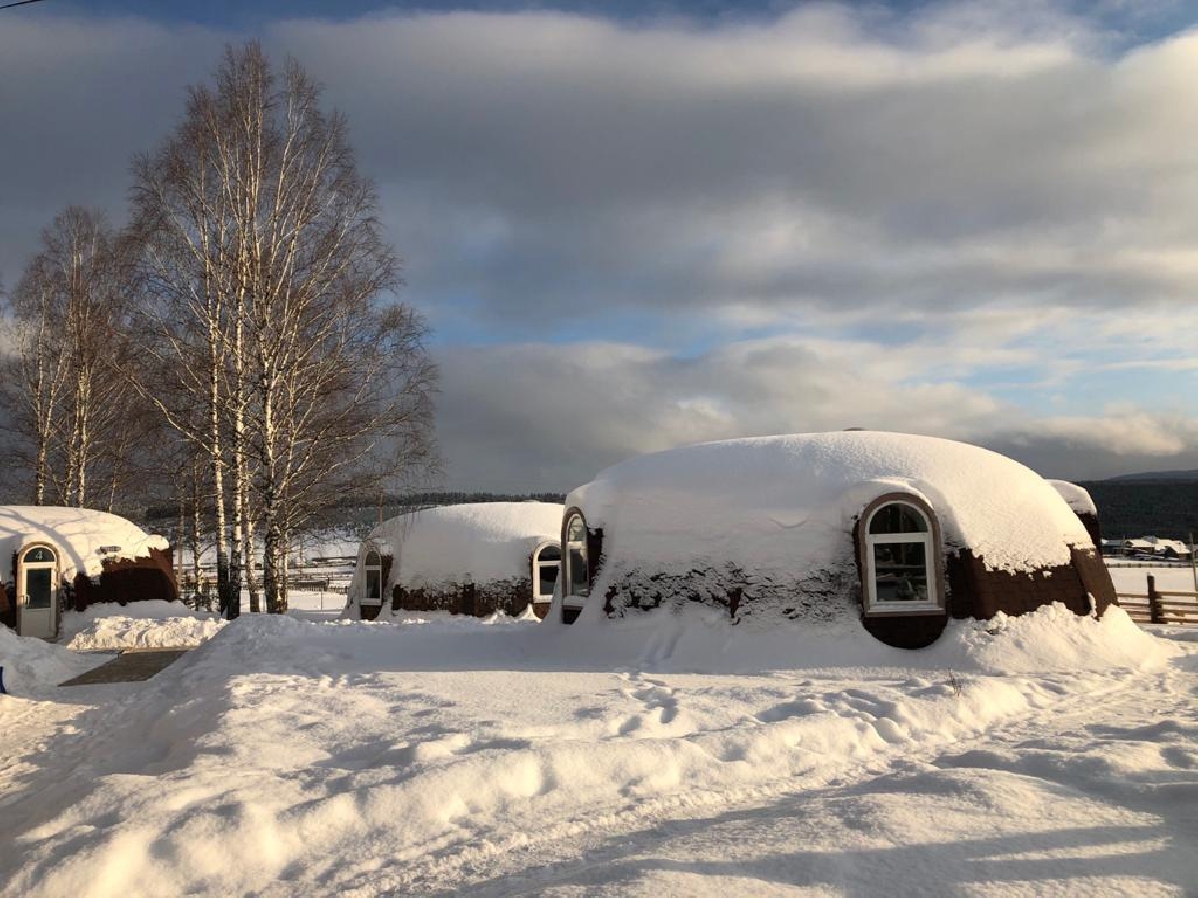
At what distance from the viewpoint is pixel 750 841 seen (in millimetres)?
4148

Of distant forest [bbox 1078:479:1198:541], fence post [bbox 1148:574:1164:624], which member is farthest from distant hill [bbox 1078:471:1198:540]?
fence post [bbox 1148:574:1164:624]

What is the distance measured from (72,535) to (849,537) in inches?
690

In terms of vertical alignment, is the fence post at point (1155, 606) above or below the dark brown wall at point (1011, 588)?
below

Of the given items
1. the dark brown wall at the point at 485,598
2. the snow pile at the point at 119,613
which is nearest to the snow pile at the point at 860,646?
the dark brown wall at the point at 485,598

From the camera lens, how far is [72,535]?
18.8 meters

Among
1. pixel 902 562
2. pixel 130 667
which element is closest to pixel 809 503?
pixel 902 562

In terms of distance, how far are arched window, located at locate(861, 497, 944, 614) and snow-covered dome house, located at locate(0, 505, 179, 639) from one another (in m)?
17.1

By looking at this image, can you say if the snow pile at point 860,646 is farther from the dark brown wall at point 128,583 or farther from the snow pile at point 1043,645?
the dark brown wall at point 128,583

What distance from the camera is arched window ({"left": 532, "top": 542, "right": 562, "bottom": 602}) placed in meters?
18.3

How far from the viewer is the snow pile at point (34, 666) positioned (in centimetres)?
1181

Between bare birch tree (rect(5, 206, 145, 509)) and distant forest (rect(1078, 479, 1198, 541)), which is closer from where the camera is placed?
bare birch tree (rect(5, 206, 145, 509))

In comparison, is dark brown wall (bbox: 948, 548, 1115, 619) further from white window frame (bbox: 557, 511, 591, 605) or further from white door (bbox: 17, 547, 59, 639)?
white door (bbox: 17, 547, 59, 639)

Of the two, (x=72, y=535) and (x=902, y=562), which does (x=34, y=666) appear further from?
(x=902, y=562)

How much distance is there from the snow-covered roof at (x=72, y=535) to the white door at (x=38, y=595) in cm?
25
